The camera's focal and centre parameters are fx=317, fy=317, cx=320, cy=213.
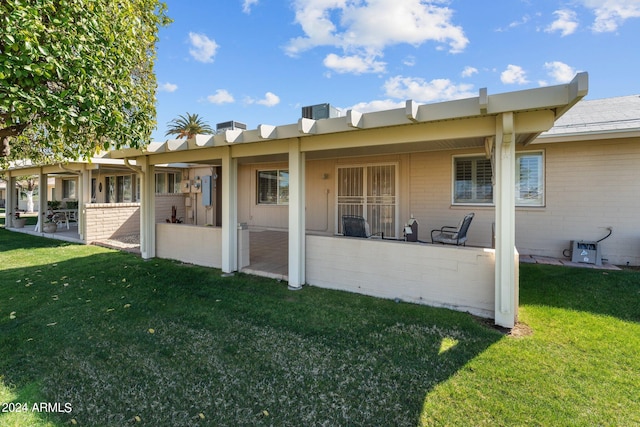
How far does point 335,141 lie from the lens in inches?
195

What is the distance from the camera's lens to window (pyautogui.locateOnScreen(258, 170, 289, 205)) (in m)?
11.2

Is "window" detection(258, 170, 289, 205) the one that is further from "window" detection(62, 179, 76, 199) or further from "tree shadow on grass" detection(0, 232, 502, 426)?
"window" detection(62, 179, 76, 199)

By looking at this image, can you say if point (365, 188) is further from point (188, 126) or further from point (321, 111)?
point (188, 126)

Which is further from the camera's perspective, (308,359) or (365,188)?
(365,188)

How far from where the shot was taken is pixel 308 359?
3.16 metres

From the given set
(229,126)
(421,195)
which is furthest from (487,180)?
(229,126)

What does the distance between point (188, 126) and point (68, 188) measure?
882 centimetres

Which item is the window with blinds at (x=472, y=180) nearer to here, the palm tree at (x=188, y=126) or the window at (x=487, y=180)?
the window at (x=487, y=180)

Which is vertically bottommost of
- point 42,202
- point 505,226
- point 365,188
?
point 505,226

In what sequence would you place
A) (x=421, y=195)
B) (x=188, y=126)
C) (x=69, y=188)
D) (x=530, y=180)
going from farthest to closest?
(x=188, y=126) → (x=69, y=188) → (x=421, y=195) → (x=530, y=180)

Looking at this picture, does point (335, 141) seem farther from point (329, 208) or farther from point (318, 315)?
point (329, 208)

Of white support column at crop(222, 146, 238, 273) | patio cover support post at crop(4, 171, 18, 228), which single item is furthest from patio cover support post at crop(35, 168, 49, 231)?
white support column at crop(222, 146, 238, 273)

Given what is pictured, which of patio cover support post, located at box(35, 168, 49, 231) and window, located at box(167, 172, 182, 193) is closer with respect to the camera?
patio cover support post, located at box(35, 168, 49, 231)

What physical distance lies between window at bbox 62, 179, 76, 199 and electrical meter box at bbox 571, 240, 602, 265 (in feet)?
71.6
